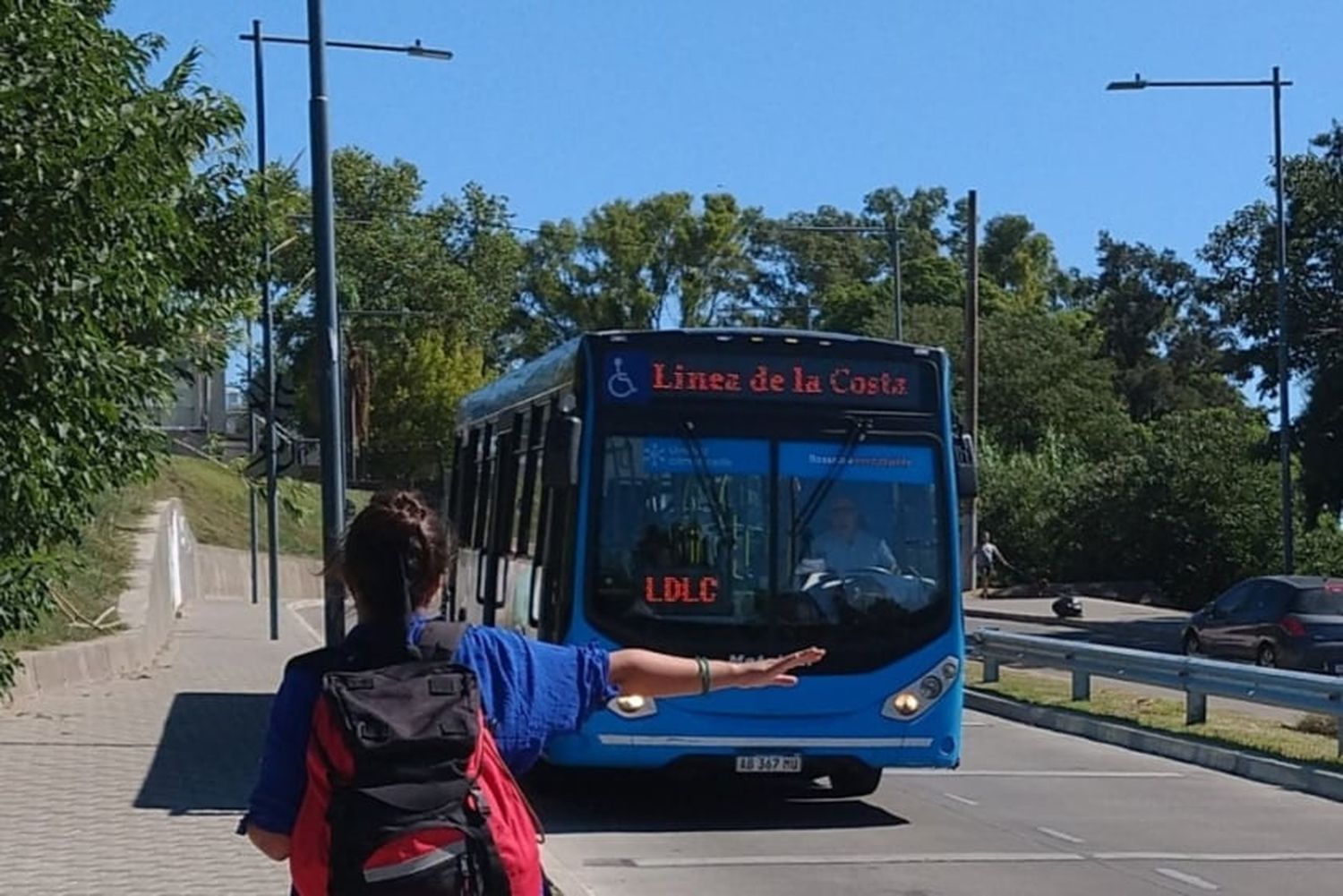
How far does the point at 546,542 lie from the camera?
13086mm

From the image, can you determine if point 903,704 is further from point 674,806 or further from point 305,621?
point 305,621

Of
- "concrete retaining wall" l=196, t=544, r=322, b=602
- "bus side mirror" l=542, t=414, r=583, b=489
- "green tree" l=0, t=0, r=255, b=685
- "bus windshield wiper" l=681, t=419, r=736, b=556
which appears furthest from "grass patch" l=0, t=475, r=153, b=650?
"concrete retaining wall" l=196, t=544, r=322, b=602

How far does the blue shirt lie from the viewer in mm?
4105

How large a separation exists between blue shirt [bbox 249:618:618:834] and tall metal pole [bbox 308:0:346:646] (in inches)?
442

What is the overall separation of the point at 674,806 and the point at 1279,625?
14958mm

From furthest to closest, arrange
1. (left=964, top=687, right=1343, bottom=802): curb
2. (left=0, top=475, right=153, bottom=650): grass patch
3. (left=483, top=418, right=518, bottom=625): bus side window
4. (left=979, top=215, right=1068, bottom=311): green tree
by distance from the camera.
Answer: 1. (left=979, top=215, right=1068, bottom=311): green tree
2. (left=0, top=475, right=153, bottom=650): grass patch
3. (left=483, top=418, right=518, bottom=625): bus side window
4. (left=964, top=687, right=1343, bottom=802): curb

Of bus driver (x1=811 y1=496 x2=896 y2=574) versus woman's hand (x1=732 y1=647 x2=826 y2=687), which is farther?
bus driver (x1=811 y1=496 x2=896 y2=574)

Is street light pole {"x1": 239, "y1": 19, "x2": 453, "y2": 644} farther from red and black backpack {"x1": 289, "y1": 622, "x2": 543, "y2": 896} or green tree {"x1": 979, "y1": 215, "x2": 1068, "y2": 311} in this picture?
green tree {"x1": 979, "y1": 215, "x2": 1068, "y2": 311}

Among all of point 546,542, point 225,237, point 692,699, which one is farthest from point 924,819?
point 225,237

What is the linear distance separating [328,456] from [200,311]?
228 centimetres

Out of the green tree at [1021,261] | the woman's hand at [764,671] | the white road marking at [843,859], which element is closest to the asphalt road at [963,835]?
the white road marking at [843,859]

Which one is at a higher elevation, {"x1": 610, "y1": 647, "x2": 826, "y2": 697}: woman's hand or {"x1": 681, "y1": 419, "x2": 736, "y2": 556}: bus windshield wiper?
{"x1": 681, "y1": 419, "x2": 736, "y2": 556}: bus windshield wiper

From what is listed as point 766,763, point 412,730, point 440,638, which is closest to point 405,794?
point 412,730

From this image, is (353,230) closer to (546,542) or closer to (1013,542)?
(1013,542)
